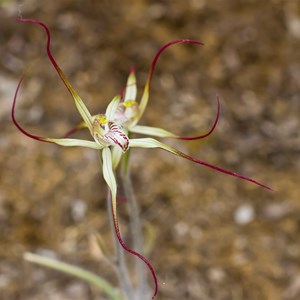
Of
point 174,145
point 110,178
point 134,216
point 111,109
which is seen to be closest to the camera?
point 110,178

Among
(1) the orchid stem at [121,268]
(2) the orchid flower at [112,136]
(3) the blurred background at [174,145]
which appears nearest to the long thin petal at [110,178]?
(2) the orchid flower at [112,136]

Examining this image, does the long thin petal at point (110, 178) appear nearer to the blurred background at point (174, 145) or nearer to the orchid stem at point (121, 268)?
the orchid stem at point (121, 268)

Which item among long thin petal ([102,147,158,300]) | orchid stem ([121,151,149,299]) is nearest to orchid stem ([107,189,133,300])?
orchid stem ([121,151,149,299])

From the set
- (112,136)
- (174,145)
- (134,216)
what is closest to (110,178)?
(112,136)

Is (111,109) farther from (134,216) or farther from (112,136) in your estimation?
(134,216)

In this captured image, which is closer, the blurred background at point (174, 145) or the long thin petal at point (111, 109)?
the long thin petal at point (111, 109)

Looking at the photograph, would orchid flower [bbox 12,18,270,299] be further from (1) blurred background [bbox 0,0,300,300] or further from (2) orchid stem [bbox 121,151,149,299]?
(1) blurred background [bbox 0,0,300,300]

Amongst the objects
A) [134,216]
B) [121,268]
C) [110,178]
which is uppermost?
[110,178]

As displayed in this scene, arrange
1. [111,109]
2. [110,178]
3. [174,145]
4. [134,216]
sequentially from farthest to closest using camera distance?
1. [174,145]
2. [134,216]
3. [111,109]
4. [110,178]

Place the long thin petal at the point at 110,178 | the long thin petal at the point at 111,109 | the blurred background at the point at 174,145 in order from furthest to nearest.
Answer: the blurred background at the point at 174,145 → the long thin petal at the point at 111,109 → the long thin petal at the point at 110,178

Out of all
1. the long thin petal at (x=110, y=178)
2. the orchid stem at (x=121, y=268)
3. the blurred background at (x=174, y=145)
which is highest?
the long thin petal at (x=110, y=178)
